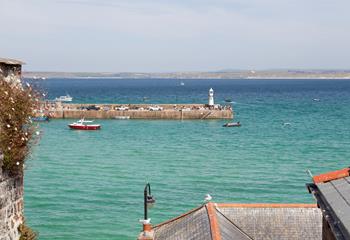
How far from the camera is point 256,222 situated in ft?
56.1

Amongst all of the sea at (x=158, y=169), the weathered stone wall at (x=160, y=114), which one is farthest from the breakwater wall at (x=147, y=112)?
the sea at (x=158, y=169)

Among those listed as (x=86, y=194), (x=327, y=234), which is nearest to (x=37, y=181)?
(x=86, y=194)

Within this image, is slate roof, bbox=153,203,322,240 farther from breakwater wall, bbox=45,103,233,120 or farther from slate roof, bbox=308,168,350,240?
breakwater wall, bbox=45,103,233,120

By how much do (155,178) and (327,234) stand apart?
99.6 feet

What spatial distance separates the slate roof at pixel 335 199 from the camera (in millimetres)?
9109

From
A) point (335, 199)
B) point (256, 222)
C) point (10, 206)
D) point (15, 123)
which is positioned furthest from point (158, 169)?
point (335, 199)

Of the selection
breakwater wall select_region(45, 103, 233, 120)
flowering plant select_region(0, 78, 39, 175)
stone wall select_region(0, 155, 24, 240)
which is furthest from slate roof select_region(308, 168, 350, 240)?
breakwater wall select_region(45, 103, 233, 120)

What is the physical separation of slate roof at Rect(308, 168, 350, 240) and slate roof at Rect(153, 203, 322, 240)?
16.6 feet

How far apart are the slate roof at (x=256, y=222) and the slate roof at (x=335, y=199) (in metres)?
5.05

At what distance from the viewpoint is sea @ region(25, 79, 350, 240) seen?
30.4m

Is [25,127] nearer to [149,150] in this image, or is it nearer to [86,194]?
[86,194]

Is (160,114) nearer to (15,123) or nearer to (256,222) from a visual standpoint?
(256,222)

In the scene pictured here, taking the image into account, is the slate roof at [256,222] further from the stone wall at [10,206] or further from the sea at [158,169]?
the stone wall at [10,206]

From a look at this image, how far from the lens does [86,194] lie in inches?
1404
